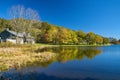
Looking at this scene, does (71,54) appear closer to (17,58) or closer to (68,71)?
(17,58)

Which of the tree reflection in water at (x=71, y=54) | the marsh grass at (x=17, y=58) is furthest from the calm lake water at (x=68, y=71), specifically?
the tree reflection in water at (x=71, y=54)

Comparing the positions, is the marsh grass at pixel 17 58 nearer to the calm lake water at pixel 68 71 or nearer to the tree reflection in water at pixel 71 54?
the calm lake water at pixel 68 71

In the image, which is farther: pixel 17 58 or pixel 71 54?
pixel 71 54

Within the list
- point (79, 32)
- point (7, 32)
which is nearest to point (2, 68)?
point (7, 32)

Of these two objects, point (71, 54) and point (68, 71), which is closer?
point (68, 71)

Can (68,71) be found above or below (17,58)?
below

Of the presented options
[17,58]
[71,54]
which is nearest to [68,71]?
[17,58]

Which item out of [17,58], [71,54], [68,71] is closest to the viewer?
[68,71]

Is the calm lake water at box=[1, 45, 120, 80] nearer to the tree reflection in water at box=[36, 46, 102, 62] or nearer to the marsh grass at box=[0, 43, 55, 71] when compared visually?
the marsh grass at box=[0, 43, 55, 71]

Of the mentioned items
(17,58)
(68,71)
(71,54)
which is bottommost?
(68,71)

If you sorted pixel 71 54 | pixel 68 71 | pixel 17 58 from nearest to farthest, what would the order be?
pixel 68 71, pixel 17 58, pixel 71 54

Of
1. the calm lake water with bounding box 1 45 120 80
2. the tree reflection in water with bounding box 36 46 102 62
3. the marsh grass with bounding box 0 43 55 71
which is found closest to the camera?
the calm lake water with bounding box 1 45 120 80

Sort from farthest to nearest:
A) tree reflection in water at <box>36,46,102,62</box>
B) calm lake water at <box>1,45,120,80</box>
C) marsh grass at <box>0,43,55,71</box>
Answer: tree reflection in water at <box>36,46,102,62</box>
marsh grass at <box>0,43,55,71</box>
calm lake water at <box>1,45,120,80</box>

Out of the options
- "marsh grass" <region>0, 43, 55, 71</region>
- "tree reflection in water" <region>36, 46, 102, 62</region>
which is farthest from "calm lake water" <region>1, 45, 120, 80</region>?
"tree reflection in water" <region>36, 46, 102, 62</region>
